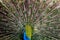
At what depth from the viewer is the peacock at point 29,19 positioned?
6.32ft

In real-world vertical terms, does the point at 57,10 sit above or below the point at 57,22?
above

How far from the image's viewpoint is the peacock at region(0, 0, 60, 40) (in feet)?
6.32

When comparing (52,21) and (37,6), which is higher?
(37,6)

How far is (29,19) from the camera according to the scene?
193cm

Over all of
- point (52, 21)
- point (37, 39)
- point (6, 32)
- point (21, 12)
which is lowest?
point (37, 39)

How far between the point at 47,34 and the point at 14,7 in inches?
25.2

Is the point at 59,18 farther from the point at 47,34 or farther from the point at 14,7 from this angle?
the point at 14,7

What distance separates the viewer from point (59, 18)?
1.99 m

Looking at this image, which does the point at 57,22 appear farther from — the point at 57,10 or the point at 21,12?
the point at 21,12

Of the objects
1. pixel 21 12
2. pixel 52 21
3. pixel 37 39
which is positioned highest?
pixel 21 12

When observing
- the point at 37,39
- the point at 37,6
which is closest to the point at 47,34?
the point at 37,39

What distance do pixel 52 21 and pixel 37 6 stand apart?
0.33 m

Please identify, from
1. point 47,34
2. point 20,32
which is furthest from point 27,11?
point 47,34

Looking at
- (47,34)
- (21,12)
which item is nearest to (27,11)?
(21,12)
